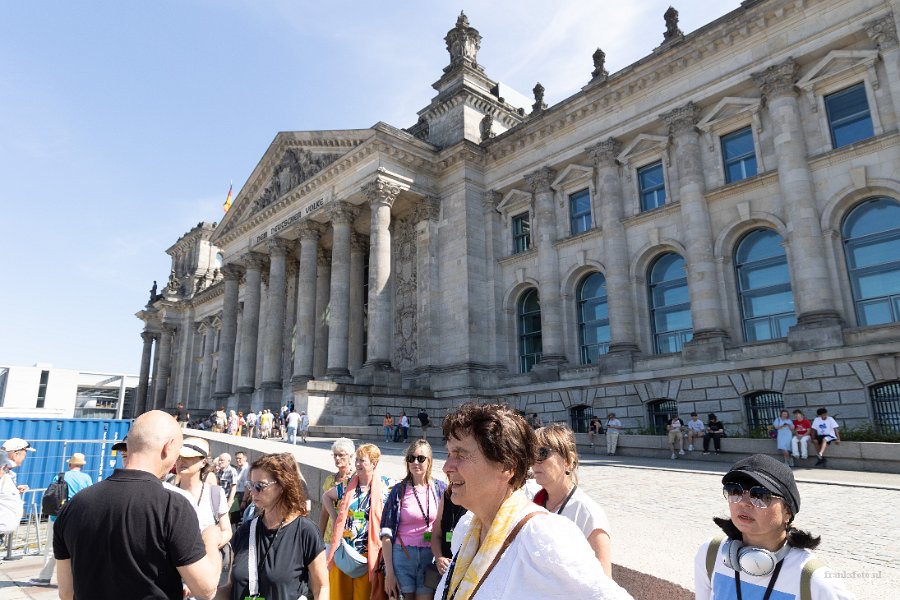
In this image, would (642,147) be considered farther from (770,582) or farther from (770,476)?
(770,582)

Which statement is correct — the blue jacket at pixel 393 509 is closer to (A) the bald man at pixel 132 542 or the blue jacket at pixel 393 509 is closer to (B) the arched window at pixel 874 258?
(A) the bald man at pixel 132 542

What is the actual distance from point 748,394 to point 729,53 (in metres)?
13.0

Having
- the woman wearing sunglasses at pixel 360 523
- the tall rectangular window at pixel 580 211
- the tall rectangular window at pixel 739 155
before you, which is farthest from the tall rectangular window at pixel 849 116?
the woman wearing sunglasses at pixel 360 523

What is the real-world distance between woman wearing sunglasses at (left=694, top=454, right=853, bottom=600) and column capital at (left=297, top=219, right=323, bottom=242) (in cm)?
3329

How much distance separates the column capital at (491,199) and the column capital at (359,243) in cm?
867

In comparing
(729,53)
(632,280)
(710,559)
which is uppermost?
(729,53)

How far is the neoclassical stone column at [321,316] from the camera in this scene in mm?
35781

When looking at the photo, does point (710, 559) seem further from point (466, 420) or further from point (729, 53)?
point (729, 53)

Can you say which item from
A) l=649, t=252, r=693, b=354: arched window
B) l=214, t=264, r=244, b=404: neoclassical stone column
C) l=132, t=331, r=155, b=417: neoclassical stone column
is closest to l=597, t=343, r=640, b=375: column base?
l=649, t=252, r=693, b=354: arched window

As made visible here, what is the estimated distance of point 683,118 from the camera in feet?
75.7

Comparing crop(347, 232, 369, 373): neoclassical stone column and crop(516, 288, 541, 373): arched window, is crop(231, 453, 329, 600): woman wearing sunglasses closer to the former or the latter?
crop(516, 288, 541, 373): arched window

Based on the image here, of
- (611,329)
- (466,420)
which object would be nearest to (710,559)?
(466,420)

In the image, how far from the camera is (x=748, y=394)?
762 inches

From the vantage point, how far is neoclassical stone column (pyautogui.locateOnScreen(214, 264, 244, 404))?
39500 millimetres
